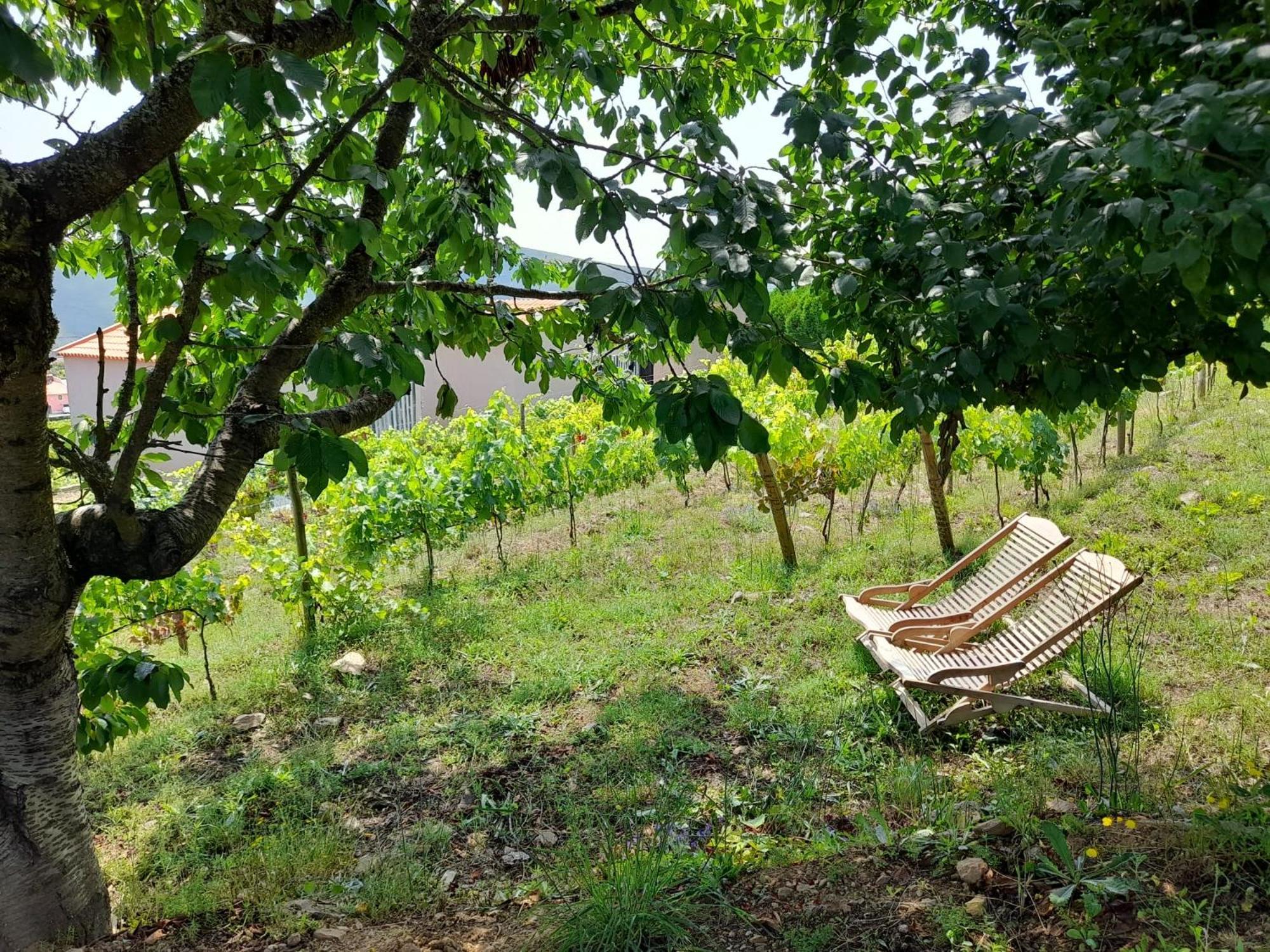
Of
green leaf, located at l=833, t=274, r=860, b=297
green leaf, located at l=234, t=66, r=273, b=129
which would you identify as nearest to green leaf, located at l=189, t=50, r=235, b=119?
green leaf, located at l=234, t=66, r=273, b=129

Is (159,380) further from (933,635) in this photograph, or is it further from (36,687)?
(933,635)

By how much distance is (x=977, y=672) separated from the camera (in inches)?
158

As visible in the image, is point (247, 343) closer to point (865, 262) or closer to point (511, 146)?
point (511, 146)

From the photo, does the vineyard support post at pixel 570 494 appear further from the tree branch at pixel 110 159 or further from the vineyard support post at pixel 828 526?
the tree branch at pixel 110 159

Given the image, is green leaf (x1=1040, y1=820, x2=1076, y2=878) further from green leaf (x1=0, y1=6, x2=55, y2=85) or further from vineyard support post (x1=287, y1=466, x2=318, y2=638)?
vineyard support post (x1=287, y1=466, x2=318, y2=638)

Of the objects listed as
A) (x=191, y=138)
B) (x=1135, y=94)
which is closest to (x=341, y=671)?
(x=191, y=138)

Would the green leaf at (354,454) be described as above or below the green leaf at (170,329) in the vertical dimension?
below

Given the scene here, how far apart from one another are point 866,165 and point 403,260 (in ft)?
6.54

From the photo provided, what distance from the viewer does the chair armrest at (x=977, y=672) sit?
4.00 meters

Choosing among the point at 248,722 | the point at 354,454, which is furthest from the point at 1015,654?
the point at 248,722

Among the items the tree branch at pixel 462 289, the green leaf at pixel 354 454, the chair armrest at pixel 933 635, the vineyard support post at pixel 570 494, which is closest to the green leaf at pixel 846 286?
the tree branch at pixel 462 289

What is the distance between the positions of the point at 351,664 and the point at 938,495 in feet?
14.9

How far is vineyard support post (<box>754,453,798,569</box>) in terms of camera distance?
6371mm

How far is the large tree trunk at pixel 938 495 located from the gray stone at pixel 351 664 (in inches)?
172
